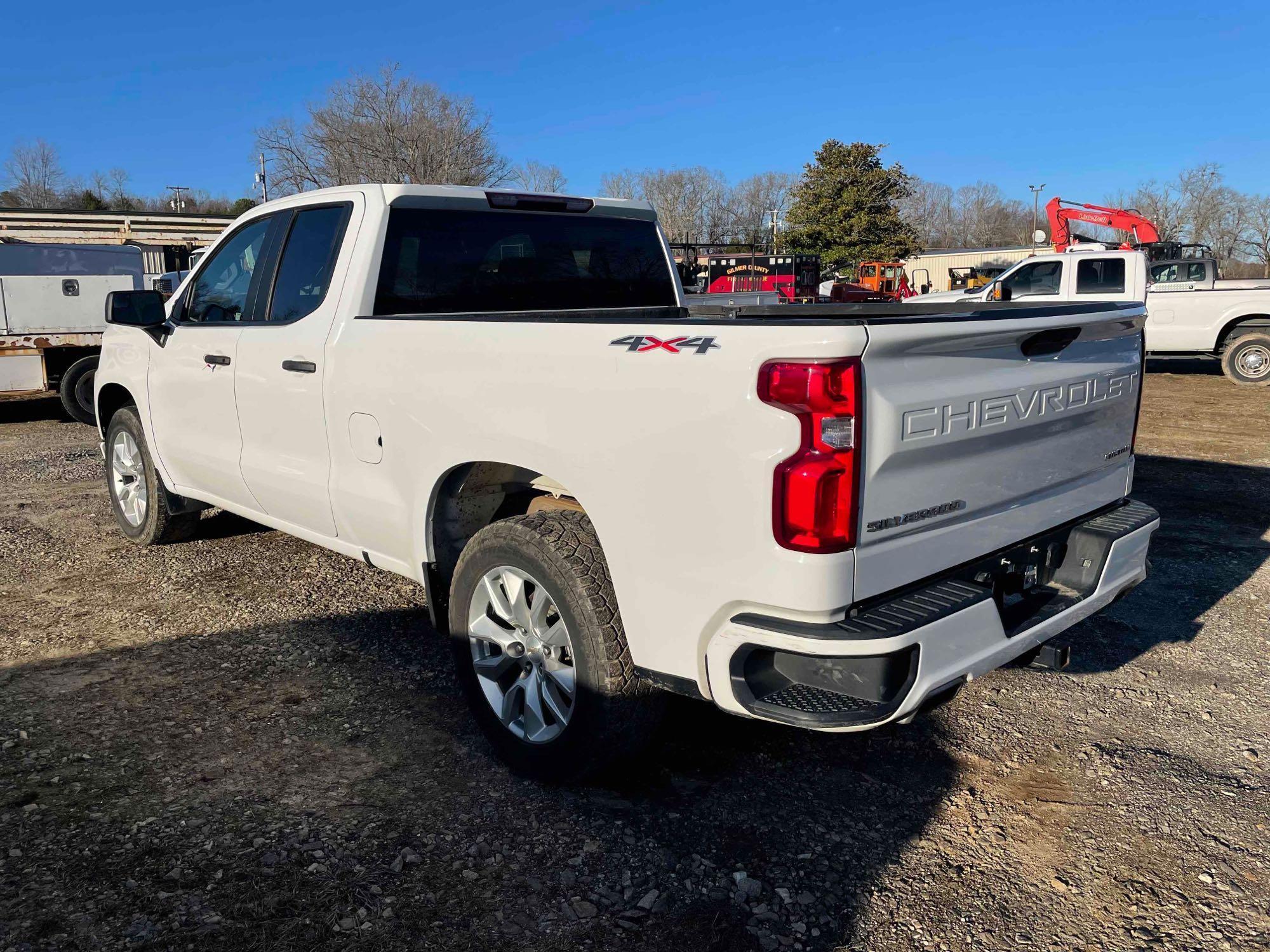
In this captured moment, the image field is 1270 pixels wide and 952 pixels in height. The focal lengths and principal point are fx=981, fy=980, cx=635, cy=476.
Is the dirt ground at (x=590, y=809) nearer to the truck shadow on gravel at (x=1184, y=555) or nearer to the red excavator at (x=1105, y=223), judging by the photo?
the truck shadow on gravel at (x=1184, y=555)

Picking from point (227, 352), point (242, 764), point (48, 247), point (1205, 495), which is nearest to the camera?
point (242, 764)

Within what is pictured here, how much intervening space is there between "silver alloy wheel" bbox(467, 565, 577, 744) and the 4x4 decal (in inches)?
33.2

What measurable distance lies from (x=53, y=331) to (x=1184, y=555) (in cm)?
1213

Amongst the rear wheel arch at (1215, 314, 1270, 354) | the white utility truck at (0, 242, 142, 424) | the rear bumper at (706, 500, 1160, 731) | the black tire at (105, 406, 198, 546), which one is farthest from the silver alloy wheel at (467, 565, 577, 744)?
the rear wheel arch at (1215, 314, 1270, 354)

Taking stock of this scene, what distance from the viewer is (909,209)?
370 ft

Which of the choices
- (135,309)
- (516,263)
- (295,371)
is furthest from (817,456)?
(135,309)

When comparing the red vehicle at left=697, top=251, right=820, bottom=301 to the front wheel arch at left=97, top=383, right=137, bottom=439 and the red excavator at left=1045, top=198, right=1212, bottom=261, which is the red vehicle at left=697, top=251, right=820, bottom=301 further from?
the front wheel arch at left=97, top=383, right=137, bottom=439

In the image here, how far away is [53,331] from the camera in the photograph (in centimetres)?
1185

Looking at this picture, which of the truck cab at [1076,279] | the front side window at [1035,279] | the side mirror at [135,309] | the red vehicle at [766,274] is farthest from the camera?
the red vehicle at [766,274]

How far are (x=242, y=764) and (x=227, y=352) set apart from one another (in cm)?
205

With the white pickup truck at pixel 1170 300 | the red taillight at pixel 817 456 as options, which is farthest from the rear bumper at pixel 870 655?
the white pickup truck at pixel 1170 300

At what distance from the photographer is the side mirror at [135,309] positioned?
503 centimetres

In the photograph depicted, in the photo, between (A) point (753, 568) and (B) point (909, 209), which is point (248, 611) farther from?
(B) point (909, 209)

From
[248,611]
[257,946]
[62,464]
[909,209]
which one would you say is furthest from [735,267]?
[909,209]
